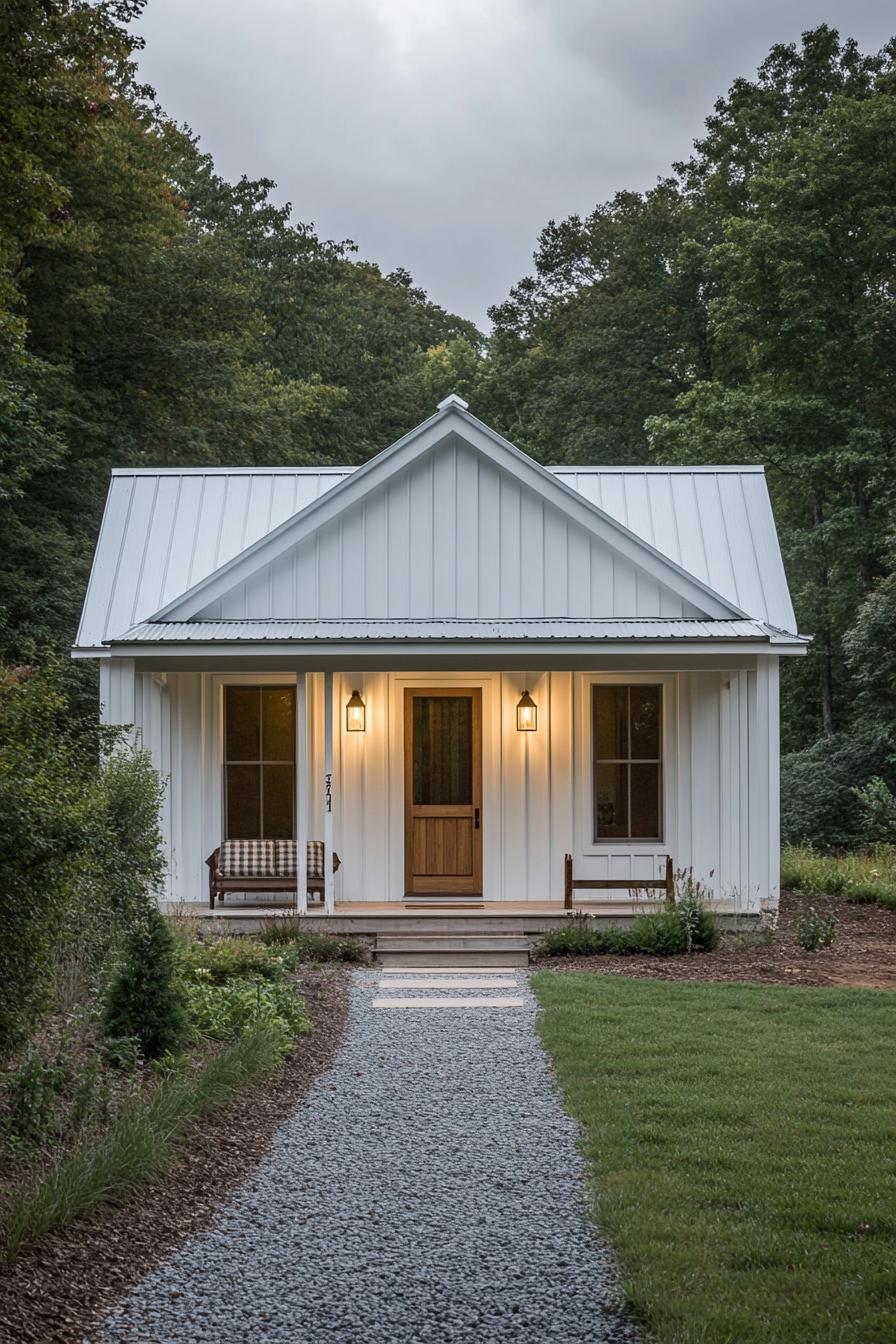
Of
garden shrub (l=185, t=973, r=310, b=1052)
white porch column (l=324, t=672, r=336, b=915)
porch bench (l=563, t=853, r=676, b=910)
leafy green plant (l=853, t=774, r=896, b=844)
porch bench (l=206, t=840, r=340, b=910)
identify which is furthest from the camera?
leafy green plant (l=853, t=774, r=896, b=844)

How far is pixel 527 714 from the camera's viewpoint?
13641 millimetres

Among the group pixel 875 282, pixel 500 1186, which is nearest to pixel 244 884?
pixel 500 1186

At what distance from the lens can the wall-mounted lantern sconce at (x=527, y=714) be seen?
13602 mm

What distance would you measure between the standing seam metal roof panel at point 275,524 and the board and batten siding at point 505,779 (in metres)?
1.22

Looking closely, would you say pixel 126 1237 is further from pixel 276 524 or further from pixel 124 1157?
pixel 276 524

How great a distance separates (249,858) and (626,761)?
4.07 meters

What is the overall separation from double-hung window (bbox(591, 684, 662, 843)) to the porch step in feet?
6.93

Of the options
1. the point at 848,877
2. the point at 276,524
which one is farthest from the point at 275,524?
the point at 848,877

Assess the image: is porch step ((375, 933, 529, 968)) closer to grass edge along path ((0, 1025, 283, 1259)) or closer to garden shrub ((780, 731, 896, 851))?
grass edge along path ((0, 1025, 283, 1259))

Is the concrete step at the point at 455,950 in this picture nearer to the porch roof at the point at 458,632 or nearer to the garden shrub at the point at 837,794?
the porch roof at the point at 458,632

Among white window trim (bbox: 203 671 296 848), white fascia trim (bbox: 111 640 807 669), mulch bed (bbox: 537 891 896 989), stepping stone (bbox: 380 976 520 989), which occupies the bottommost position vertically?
stepping stone (bbox: 380 976 520 989)

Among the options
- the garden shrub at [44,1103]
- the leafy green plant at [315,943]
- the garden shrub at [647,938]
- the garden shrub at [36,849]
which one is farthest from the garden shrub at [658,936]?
the garden shrub at [44,1103]

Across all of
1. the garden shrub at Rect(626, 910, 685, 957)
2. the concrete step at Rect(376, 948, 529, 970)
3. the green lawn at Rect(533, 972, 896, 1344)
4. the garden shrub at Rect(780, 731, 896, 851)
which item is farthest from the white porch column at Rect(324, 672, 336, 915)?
the garden shrub at Rect(780, 731, 896, 851)

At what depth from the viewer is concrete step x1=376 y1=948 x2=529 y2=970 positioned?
460 inches
